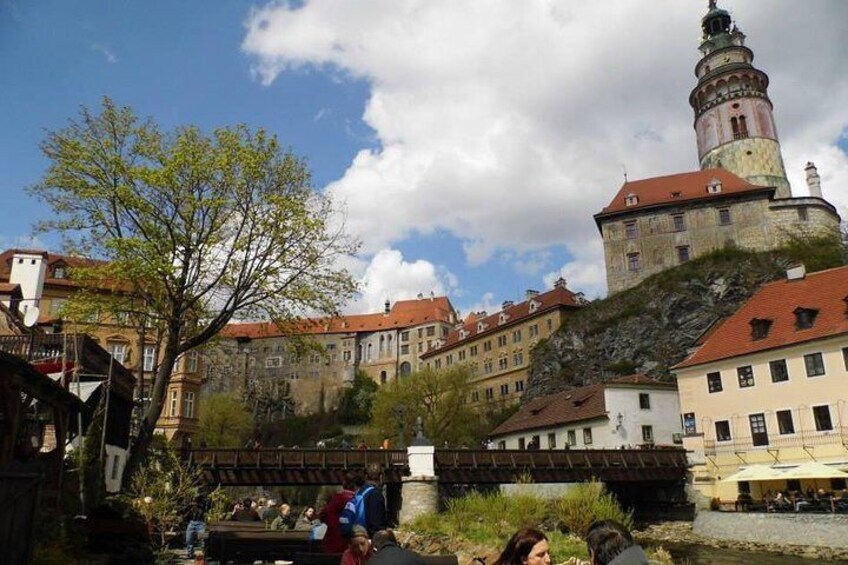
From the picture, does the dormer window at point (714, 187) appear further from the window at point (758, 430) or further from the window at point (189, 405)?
the window at point (189, 405)

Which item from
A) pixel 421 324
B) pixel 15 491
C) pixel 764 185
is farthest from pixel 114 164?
pixel 421 324

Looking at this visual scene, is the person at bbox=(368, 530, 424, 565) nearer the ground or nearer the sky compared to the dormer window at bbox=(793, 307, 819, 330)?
nearer the ground

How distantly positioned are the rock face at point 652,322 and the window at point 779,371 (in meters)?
20.8

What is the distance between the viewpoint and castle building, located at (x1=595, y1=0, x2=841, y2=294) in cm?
6244

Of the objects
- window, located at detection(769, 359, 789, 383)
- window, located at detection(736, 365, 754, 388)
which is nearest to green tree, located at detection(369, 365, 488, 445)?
window, located at detection(736, 365, 754, 388)

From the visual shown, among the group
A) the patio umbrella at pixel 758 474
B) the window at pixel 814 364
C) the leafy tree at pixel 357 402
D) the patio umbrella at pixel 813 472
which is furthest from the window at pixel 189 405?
the leafy tree at pixel 357 402

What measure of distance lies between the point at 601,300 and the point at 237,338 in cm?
5871

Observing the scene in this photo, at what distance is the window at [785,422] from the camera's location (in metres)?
30.9

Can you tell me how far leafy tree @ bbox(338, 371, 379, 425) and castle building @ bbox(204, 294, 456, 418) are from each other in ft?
12.6

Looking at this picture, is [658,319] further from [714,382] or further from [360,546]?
[360,546]

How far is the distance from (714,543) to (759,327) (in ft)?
39.0

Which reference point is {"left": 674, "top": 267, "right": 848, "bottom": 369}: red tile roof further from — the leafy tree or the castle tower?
the leafy tree

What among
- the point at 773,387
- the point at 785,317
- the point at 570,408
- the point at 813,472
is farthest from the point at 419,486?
the point at 785,317

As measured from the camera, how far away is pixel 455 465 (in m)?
31.0
